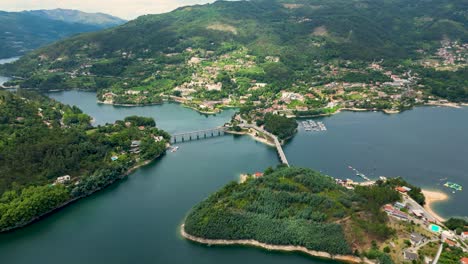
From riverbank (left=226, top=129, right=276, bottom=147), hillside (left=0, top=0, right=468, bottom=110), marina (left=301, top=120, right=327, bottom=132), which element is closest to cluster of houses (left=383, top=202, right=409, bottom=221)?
riverbank (left=226, top=129, right=276, bottom=147)

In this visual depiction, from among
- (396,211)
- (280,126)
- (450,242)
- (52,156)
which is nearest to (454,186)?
(396,211)

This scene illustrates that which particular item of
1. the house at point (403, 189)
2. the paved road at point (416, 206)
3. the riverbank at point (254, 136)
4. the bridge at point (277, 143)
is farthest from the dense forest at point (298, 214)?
the riverbank at point (254, 136)

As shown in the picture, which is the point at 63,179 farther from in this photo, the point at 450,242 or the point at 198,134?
the point at 450,242

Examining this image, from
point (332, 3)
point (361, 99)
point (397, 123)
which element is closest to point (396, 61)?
point (361, 99)

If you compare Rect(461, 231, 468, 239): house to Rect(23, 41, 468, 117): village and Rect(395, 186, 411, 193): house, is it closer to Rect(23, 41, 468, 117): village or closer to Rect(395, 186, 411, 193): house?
Rect(395, 186, 411, 193): house

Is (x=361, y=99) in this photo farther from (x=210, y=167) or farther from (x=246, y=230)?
(x=246, y=230)

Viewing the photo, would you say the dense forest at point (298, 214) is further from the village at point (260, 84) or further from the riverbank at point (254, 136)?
Result: the village at point (260, 84)
